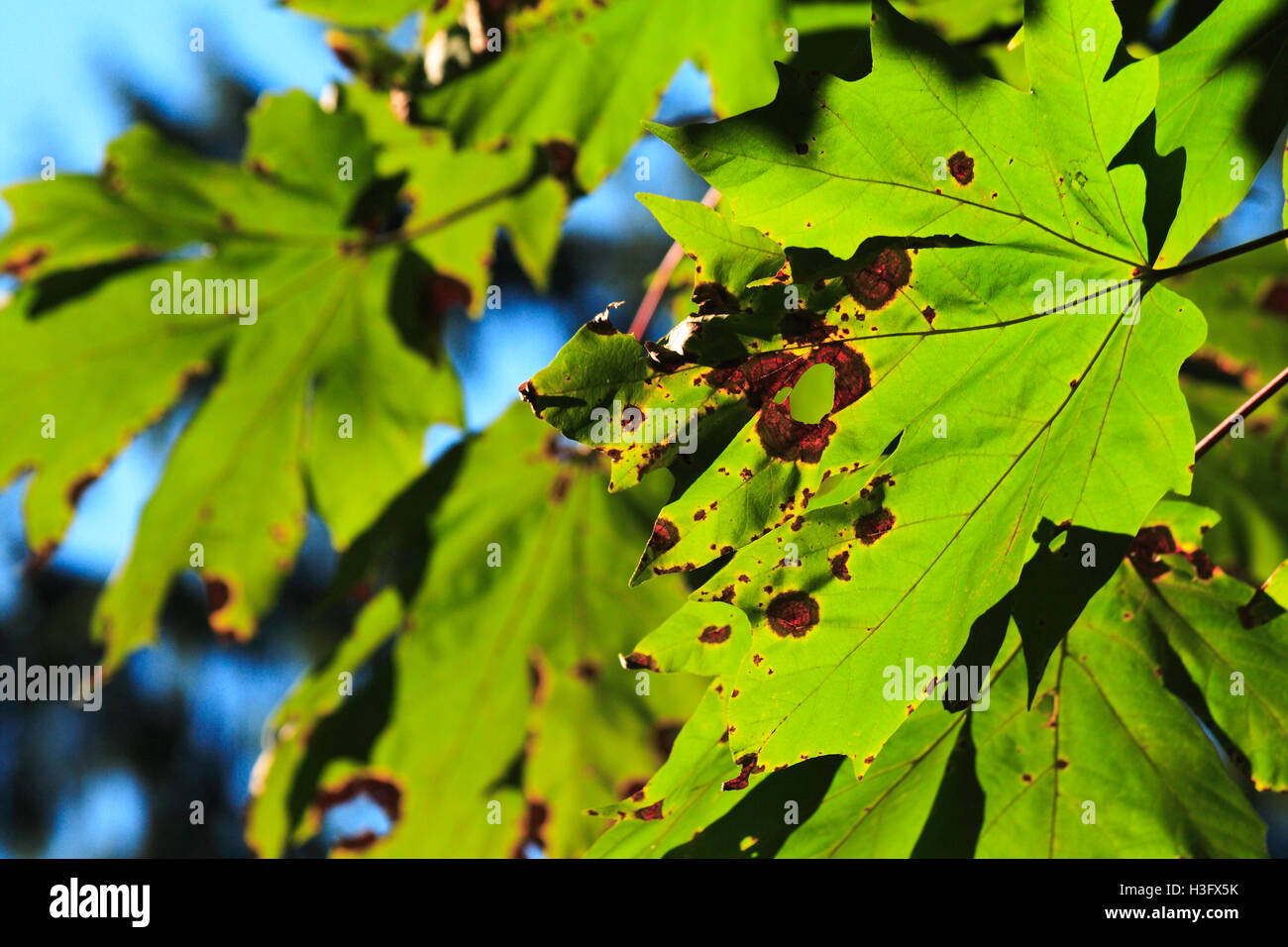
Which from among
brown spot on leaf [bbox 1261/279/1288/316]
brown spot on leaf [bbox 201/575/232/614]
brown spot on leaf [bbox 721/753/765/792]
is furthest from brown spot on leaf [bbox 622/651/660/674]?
brown spot on leaf [bbox 1261/279/1288/316]

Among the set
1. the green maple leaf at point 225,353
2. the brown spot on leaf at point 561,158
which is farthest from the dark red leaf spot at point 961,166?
the green maple leaf at point 225,353

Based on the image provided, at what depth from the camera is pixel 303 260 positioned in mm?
1714

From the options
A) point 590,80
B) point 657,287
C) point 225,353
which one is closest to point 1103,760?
point 657,287

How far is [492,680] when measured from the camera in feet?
5.50

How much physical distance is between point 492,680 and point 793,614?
107cm

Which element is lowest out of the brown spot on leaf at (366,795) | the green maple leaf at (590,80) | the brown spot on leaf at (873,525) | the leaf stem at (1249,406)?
the brown spot on leaf at (366,795)

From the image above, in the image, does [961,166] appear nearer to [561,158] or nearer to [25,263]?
[561,158]

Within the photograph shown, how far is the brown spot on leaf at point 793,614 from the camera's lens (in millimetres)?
710

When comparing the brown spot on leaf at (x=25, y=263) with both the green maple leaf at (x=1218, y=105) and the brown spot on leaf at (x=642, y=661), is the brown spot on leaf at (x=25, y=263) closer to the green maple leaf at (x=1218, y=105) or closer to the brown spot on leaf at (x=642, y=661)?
the brown spot on leaf at (x=642, y=661)

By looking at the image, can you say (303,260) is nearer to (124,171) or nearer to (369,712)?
(124,171)

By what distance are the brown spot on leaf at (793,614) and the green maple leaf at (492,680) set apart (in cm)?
87

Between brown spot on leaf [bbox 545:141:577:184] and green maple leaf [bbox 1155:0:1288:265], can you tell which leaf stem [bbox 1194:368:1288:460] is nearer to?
green maple leaf [bbox 1155:0:1288:265]
